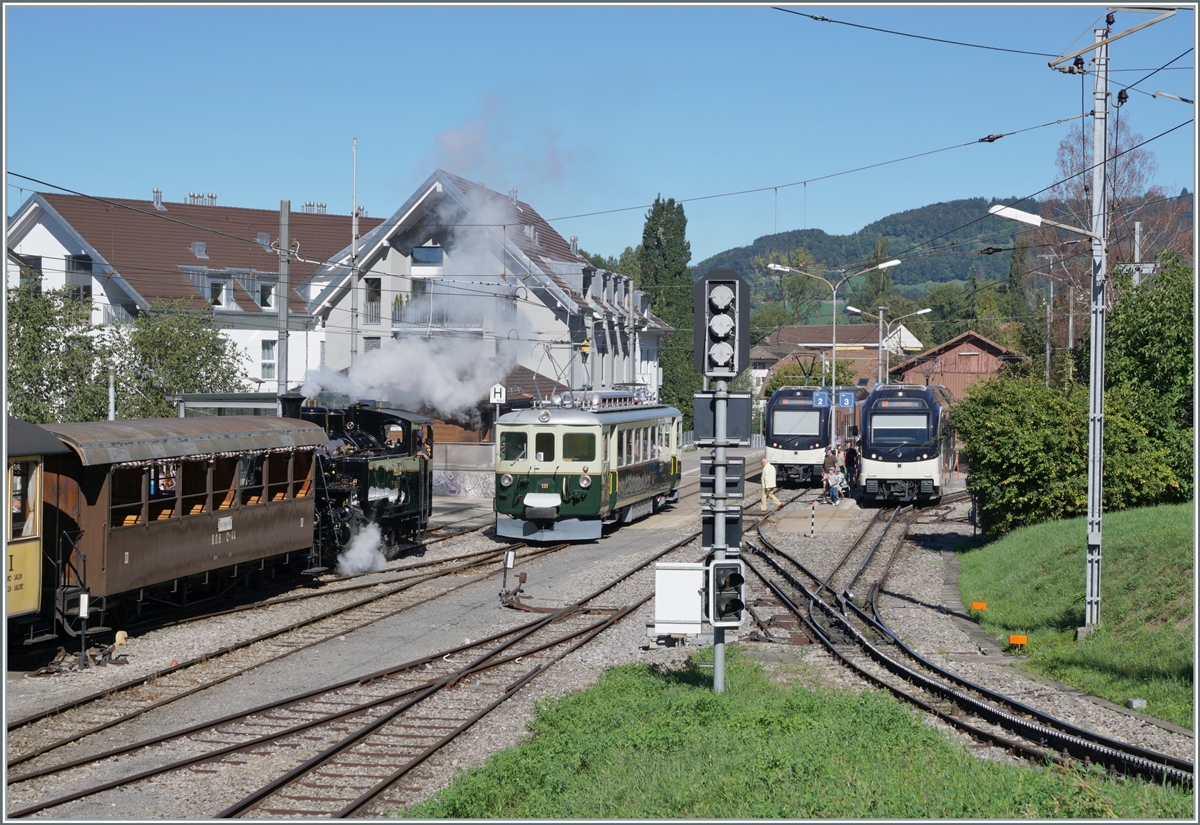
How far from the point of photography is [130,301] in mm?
43500

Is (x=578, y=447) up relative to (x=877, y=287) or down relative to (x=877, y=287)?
down

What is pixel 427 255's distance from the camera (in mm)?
43250

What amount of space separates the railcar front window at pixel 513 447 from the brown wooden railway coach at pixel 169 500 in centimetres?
580

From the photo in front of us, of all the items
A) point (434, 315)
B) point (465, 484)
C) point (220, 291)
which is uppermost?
point (220, 291)

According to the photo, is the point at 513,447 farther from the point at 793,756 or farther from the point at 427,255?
the point at 427,255

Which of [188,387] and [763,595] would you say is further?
[188,387]

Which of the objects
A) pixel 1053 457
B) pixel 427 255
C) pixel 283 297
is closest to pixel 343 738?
pixel 283 297

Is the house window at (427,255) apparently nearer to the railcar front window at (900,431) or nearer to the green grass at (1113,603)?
the railcar front window at (900,431)

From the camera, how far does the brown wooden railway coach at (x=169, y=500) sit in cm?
1341

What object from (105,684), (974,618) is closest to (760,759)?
(105,684)

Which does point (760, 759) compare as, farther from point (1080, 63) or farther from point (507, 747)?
point (1080, 63)

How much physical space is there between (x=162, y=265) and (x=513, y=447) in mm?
27017

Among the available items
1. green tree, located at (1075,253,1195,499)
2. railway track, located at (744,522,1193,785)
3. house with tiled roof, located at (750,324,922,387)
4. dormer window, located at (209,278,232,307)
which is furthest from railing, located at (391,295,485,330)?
house with tiled roof, located at (750,324,922,387)

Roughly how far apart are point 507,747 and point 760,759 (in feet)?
8.68
